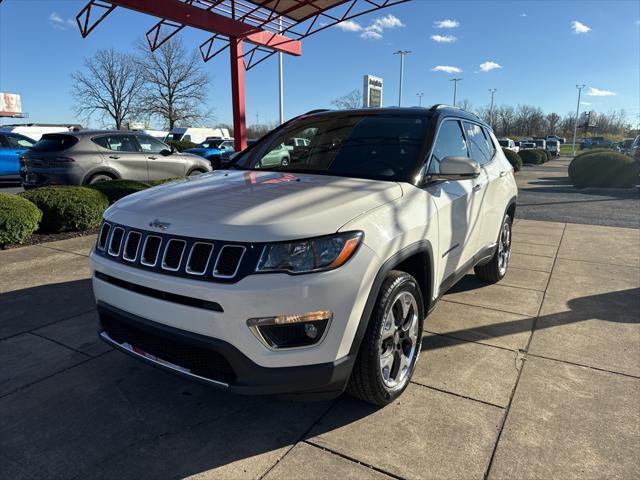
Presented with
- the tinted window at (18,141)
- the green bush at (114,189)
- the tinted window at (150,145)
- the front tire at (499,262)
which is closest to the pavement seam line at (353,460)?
the front tire at (499,262)

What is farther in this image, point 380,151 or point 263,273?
point 380,151

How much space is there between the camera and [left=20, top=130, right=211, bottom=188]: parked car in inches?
347

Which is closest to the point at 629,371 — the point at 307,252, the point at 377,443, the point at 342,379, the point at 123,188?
the point at 377,443

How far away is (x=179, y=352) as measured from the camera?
242 cm

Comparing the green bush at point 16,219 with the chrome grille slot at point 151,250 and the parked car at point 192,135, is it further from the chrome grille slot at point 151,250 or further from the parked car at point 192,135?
the parked car at point 192,135

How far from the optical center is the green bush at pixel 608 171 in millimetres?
15336

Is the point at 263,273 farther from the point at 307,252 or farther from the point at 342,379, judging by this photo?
the point at 342,379

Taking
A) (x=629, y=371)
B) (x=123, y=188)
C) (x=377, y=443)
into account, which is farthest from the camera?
(x=123, y=188)

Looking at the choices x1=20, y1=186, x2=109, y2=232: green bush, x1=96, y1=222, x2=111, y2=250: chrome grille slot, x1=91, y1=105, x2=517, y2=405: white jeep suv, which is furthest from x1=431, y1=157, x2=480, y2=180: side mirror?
x1=20, y1=186, x2=109, y2=232: green bush

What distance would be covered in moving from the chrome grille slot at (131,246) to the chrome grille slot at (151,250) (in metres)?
0.09

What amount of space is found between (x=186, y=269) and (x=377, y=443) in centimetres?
136

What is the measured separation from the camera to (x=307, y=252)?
7.27 ft

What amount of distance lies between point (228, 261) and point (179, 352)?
60 centimetres

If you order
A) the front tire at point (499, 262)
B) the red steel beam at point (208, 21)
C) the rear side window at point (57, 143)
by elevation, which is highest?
the red steel beam at point (208, 21)
